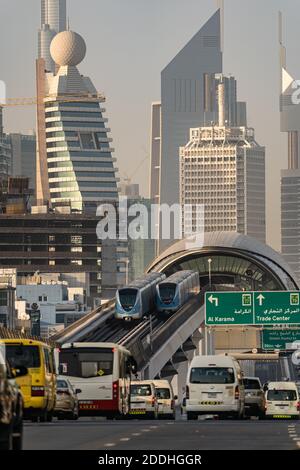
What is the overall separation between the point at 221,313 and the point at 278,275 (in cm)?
7127

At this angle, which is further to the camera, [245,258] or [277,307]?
[245,258]

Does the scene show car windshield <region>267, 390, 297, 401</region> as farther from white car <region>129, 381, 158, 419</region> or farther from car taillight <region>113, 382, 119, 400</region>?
car taillight <region>113, 382, 119, 400</region>

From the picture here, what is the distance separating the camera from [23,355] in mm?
48375

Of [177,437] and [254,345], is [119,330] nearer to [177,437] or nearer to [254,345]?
[254,345]

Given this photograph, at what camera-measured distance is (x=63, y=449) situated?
30.5 metres

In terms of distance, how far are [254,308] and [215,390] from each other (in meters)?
62.3

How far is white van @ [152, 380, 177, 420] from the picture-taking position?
2926 inches

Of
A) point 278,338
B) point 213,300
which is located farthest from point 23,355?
point 278,338

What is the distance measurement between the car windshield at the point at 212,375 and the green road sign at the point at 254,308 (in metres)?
59.8

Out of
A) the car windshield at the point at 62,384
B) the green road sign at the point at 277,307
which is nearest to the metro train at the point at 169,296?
the green road sign at the point at 277,307

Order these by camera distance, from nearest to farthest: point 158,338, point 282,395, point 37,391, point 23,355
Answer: point 37,391
point 23,355
point 282,395
point 158,338

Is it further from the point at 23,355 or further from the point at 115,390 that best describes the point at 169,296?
the point at 23,355
